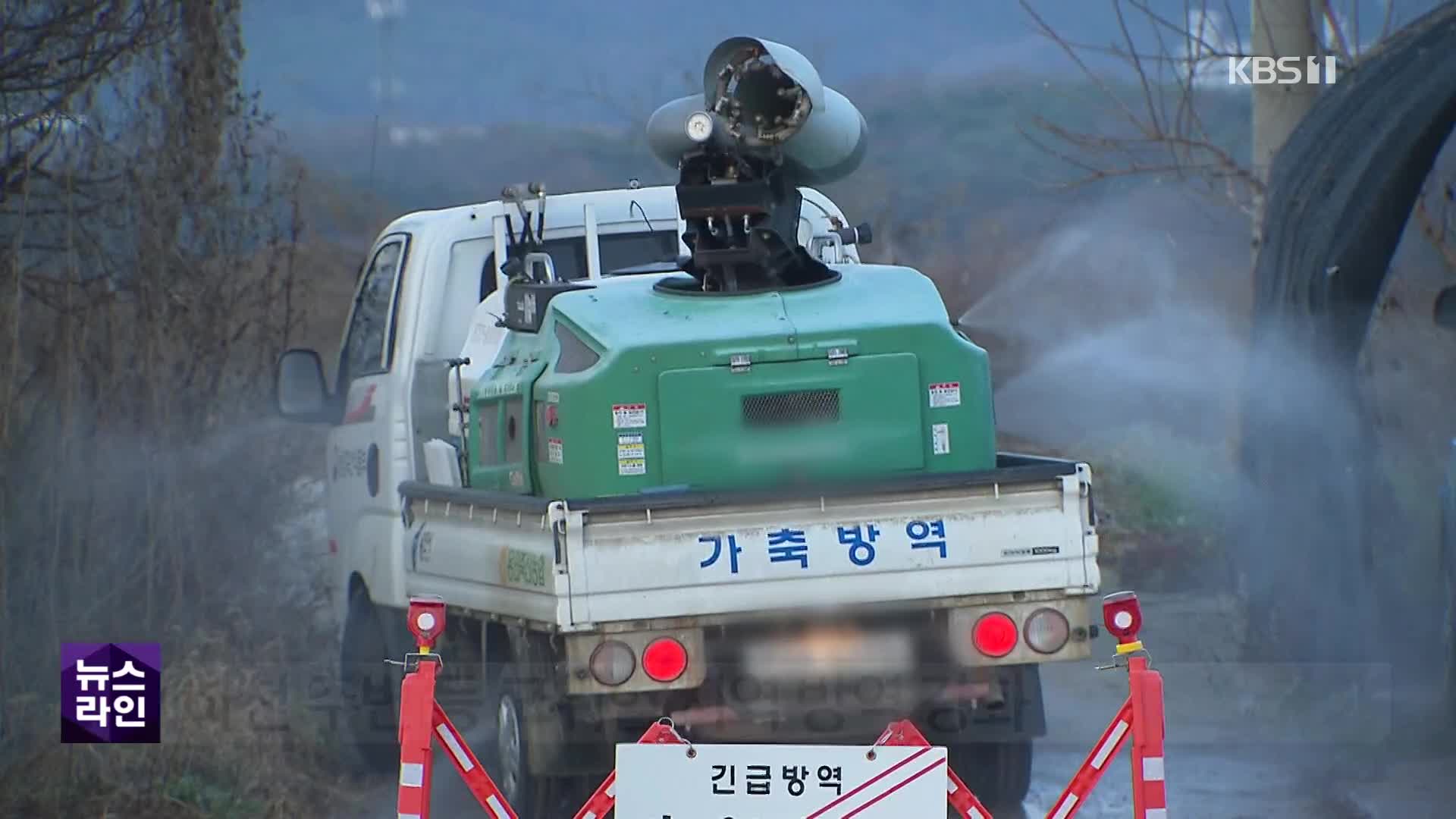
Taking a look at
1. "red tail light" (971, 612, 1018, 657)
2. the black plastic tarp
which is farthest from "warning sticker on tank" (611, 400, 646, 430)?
the black plastic tarp

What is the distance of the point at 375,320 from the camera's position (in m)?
10.5

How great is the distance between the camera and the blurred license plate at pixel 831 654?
735 cm

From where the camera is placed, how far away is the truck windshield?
10.1 meters

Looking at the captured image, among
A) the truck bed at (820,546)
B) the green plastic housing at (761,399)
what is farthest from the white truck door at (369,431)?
the truck bed at (820,546)

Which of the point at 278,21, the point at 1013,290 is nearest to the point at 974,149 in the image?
the point at 1013,290

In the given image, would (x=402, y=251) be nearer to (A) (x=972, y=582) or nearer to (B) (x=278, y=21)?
(A) (x=972, y=582)

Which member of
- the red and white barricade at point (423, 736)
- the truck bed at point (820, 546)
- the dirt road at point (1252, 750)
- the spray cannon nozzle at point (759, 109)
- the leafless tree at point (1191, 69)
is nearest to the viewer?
the red and white barricade at point (423, 736)

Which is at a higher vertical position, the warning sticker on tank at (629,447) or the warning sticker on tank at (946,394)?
the warning sticker on tank at (946,394)

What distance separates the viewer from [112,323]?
10086 millimetres

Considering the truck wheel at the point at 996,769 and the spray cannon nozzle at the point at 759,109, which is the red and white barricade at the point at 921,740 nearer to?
the truck wheel at the point at 996,769

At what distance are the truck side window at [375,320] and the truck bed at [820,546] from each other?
9.74 feet

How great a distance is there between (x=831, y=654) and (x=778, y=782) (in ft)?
4.35

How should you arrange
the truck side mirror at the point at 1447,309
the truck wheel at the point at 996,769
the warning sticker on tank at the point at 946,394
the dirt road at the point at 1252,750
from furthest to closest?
1. the truck side mirror at the point at 1447,309
2. the dirt road at the point at 1252,750
3. the truck wheel at the point at 996,769
4. the warning sticker on tank at the point at 946,394

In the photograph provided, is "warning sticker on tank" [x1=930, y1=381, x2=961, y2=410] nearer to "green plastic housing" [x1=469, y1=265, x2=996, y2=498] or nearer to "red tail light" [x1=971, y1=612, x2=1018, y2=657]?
"green plastic housing" [x1=469, y1=265, x2=996, y2=498]
